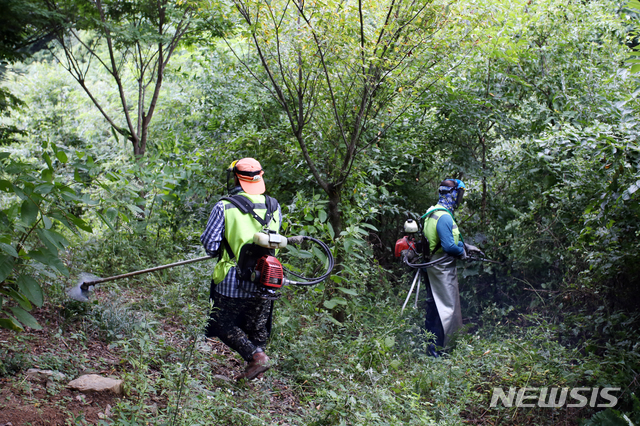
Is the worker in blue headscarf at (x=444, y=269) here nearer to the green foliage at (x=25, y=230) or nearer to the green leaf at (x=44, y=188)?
the green foliage at (x=25, y=230)

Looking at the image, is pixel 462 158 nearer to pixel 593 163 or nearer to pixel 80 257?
pixel 593 163

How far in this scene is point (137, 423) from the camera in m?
2.77

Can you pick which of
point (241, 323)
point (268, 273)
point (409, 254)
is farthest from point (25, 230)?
point (409, 254)

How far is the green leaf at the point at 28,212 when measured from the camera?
9.64 feet

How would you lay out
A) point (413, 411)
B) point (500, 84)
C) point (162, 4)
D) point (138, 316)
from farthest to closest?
point (162, 4) < point (500, 84) < point (138, 316) < point (413, 411)

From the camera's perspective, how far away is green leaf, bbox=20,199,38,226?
9.64ft

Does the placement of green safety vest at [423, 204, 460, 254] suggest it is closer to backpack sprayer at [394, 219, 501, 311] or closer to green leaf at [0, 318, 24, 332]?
backpack sprayer at [394, 219, 501, 311]

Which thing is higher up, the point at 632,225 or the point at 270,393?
the point at 632,225

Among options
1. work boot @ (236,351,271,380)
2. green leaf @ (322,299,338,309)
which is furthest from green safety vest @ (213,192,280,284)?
green leaf @ (322,299,338,309)

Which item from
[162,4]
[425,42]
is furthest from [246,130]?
[425,42]

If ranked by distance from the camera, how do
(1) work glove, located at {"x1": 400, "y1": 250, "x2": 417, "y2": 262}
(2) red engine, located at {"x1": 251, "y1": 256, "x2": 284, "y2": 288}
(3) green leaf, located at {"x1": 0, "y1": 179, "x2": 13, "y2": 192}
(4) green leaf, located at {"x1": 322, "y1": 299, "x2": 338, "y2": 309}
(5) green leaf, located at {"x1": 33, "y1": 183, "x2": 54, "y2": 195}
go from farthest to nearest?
1. (1) work glove, located at {"x1": 400, "y1": 250, "x2": 417, "y2": 262}
2. (4) green leaf, located at {"x1": 322, "y1": 299, "x2": 338, "y2": 309}
3. (2) red engine, located at {"x1": 251, "y1": 256, "x2": 284, "y2": 288}
4. (5) green leaf, located at {"x1": 33, "y1": 183, "x2": 54, "y2": 195}
5. (3) green leaf, located at {"x1": 0, "y1": 179, "x2": 13, "y2": 192}

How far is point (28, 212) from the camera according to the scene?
2.95m

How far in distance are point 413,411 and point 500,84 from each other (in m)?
5.31

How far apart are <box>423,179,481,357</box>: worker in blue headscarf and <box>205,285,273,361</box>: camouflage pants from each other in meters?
2.39
